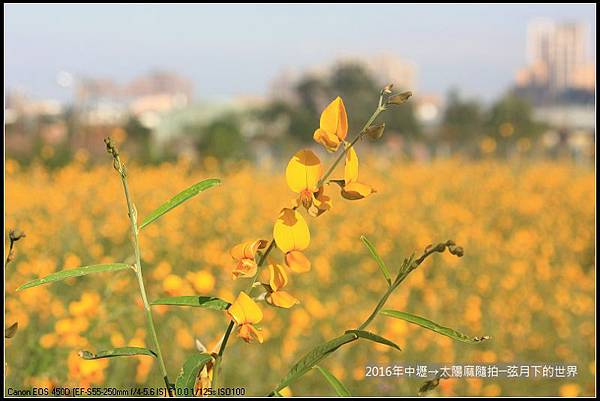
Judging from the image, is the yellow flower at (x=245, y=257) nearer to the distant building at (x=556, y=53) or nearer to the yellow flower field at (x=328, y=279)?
the yellow flower field at (x=328, y=279)

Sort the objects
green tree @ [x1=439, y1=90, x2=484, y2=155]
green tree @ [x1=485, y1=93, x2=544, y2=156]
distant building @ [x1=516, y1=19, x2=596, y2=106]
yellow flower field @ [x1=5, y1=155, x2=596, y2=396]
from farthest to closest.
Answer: distant building @ [x1=516, y1=19, x2=596, y2=106] < green tree @ [x1=439, y1=90, x2=484, y2=155] < green tree @ [x1=485, y1=93, x2=544, y2=156] < yellow flower field @ [x1=5, y1=155, x2=596, y2=396]

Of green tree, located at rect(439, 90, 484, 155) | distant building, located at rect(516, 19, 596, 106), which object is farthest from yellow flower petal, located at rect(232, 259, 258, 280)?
distant building, located at rect(516, 19, 596, 106)

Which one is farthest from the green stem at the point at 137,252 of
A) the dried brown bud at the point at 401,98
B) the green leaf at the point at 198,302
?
the dried brown bud at the point at 401,98

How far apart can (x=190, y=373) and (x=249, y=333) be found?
2.2 inches

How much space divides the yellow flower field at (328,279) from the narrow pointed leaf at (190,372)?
9cm

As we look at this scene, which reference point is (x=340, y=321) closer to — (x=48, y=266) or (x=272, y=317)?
(x=272, y=317)

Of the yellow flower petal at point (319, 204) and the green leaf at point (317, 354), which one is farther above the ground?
the yellow flower petal at point (319, 204)

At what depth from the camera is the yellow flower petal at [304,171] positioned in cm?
61

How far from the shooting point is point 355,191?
0.62 metres

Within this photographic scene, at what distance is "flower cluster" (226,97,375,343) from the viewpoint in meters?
0.61

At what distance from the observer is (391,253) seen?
4633mm

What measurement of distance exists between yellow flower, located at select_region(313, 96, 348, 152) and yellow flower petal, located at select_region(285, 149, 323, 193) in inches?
0.6

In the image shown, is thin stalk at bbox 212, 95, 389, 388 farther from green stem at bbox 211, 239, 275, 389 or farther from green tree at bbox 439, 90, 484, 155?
green tree at bbox 439, 90, 484, 155

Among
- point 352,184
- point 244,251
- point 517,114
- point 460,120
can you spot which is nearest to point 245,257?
point 244,251
